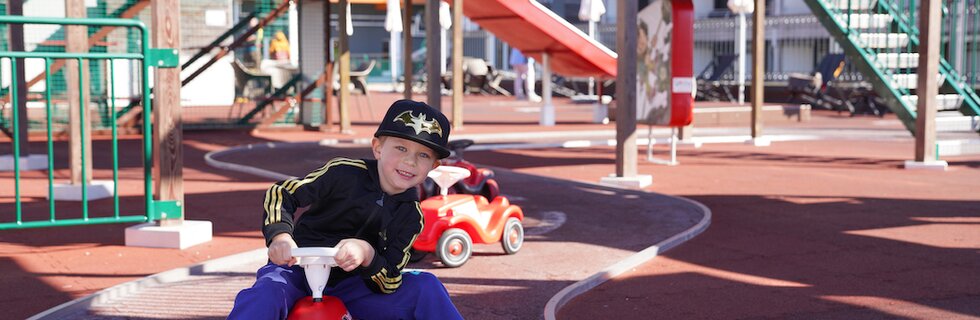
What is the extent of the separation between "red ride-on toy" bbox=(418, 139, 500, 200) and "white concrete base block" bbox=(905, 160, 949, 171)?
6.67 m

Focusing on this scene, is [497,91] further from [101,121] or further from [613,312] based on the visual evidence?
[613,312]

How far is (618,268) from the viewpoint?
6.77 meters

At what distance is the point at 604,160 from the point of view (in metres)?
14.2

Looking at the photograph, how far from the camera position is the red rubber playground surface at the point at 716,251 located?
19.4 ft

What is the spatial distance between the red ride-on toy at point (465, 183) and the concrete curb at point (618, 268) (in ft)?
4.71

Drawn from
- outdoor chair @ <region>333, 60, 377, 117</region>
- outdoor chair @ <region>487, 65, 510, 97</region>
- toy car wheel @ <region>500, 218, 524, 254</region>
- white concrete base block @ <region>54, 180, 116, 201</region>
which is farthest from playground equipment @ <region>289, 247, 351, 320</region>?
outdoor chair @ <region>487, 65, 510, 97</region>

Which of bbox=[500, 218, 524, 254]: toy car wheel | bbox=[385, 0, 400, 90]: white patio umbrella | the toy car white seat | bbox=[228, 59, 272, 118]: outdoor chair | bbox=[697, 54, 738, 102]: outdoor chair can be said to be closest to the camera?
the toy car white seat

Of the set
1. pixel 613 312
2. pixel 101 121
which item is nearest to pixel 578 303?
pixel 613 312

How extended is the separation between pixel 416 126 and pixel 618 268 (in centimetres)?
347

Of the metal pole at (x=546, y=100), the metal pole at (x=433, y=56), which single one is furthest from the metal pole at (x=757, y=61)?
the metal pole at (x=546, y=100)

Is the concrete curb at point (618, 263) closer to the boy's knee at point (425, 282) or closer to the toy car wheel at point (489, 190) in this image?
the toy car wheel at point (489, 190)

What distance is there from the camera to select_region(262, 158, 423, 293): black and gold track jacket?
11.9 feet

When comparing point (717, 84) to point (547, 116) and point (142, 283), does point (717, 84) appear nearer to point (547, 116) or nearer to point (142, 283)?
point (547, 116)

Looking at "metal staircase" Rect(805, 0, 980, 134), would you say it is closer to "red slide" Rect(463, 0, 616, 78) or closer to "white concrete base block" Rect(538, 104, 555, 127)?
"red slide" Rect(463, 0, 616, 78)
